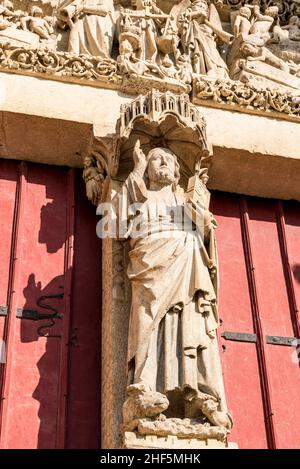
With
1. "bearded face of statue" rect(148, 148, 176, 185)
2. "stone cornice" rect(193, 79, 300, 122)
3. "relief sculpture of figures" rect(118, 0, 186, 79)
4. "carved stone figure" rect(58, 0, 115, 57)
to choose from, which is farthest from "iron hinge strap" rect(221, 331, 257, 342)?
"carved stone figure" rect(58, 0, 115, 57)

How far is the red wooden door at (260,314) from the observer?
212 inches

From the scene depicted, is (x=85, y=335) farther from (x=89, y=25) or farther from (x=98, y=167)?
(x=89, y=25)

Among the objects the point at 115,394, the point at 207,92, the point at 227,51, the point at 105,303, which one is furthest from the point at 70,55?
the point at 115,394

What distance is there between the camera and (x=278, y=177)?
6.50 meters

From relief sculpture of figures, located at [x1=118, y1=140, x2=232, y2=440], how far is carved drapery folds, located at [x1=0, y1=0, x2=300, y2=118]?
1052mm

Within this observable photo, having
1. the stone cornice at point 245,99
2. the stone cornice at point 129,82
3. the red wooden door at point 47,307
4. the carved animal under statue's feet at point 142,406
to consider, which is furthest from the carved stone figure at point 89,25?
the carved animal under statue's feet at point 142,406

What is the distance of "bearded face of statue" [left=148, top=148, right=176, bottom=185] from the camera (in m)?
5.49

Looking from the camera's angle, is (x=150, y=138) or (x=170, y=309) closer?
(x=170, y=309)

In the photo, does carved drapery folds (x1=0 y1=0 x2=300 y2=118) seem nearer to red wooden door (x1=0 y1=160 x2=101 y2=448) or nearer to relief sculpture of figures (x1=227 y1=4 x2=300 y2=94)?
relief sculpture of figures (x1=227 y1=4 x2=300 y2=94)

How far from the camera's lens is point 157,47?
22.2 feet

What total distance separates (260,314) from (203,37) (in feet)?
8.66

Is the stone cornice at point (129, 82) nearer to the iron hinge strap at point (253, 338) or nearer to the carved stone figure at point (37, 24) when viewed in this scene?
the carved stone figure at point (37, 24)

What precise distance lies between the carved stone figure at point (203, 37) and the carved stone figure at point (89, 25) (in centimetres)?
67

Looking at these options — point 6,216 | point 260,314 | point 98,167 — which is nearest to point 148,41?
point 98,167
